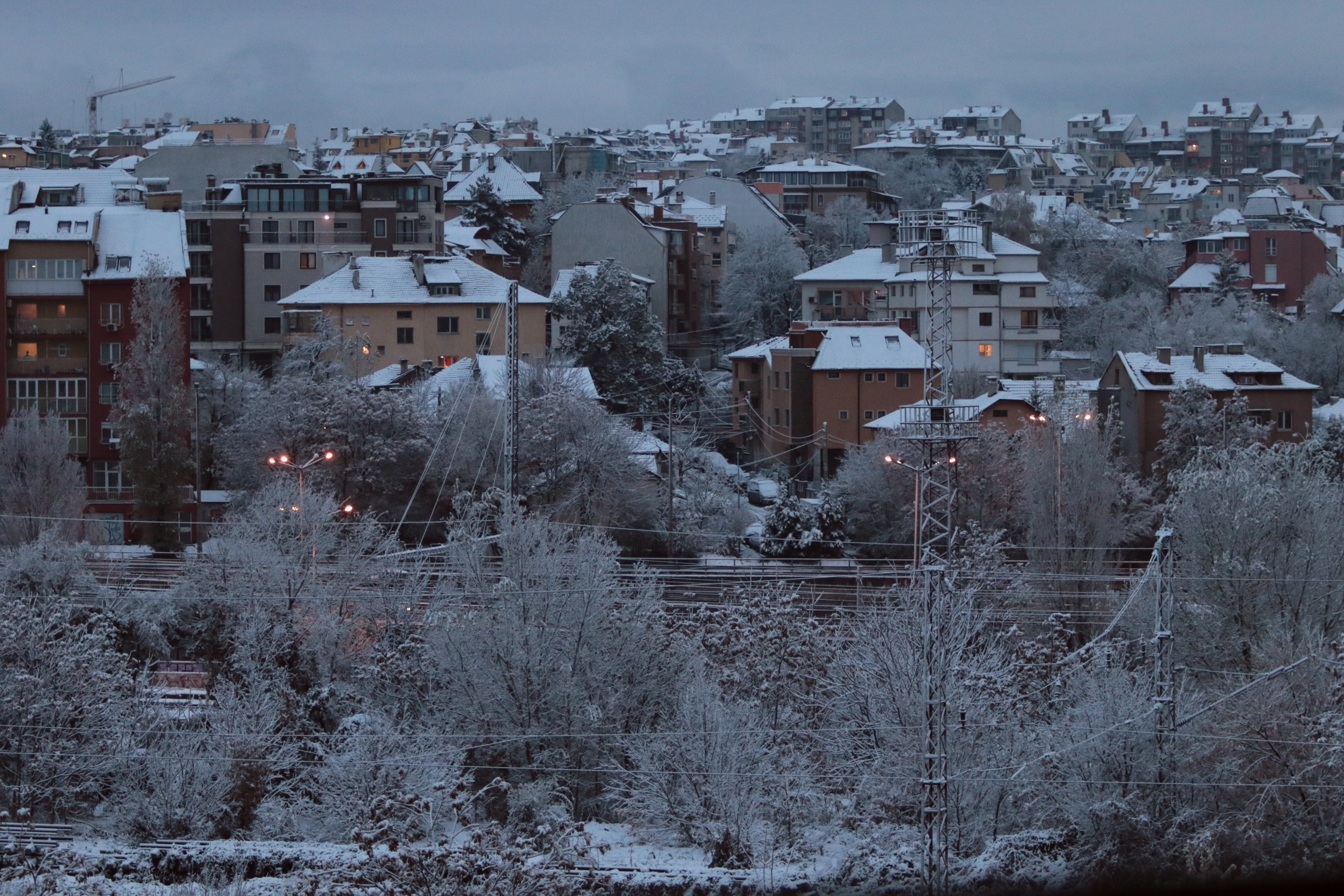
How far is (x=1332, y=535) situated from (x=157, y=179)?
112 feet

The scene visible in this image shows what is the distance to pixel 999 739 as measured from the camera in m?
13.2

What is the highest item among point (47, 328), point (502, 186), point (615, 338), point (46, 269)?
point (502, 186)

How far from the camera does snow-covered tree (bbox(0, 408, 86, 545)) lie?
22.8 meters

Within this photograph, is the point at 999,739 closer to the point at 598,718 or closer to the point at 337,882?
the point at 598,718

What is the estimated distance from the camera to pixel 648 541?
989 inches

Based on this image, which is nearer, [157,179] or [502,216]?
[157,179]

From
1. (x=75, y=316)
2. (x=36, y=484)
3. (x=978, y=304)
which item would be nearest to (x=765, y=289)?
(x=978, y=304)

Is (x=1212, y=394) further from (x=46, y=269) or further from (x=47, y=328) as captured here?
(x=46, y=269)

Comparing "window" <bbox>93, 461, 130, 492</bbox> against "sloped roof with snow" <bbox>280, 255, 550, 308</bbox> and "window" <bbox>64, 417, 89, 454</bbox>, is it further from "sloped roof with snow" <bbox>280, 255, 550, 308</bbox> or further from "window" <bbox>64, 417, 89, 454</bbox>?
"sloped roof with snow" <bbox>280, 255, 550, 308</bbox>

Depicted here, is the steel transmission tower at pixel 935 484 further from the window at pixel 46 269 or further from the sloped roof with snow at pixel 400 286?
the sloped roof with snow at pixel 400 286

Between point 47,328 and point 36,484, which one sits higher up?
point 47,328

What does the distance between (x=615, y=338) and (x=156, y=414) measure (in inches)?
465

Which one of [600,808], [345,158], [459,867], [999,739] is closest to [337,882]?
[459,867]

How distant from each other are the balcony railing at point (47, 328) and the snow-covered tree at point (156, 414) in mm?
2760
